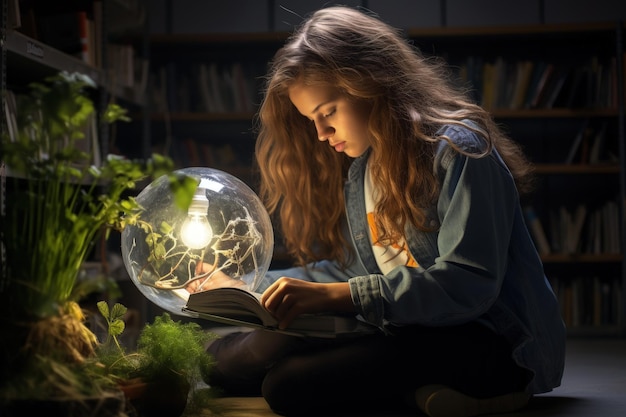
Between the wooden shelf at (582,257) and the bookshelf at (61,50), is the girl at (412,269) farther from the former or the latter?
the wooden shelf at (582,257)

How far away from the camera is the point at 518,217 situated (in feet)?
5.73

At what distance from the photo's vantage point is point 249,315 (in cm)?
155

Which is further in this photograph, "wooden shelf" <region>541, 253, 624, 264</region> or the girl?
"wooden shelf" <region>541, 253, 624, 264</region>

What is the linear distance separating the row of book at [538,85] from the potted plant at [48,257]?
10.7ft

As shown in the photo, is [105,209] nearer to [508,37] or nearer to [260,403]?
[260,403]

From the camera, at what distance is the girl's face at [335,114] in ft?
5.81

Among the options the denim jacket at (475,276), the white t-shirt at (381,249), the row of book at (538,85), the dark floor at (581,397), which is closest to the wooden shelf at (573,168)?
the row of book at (538,85)

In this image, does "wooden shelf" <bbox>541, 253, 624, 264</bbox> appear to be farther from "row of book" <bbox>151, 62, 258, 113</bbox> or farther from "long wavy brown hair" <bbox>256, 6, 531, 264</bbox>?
"long wavy brown hair" <bbox>256, 6, 531, 264</bbox>

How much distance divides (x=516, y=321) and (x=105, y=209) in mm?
904

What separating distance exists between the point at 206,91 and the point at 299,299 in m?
3.10

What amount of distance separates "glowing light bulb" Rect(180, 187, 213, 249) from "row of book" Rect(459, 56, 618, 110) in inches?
112

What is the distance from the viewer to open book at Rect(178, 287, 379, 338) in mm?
1481

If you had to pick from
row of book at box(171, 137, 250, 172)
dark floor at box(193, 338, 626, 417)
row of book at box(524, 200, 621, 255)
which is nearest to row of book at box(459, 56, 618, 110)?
row of book at box(524, 200, 621, 255)

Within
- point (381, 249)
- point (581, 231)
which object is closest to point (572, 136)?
point (581, 231)
